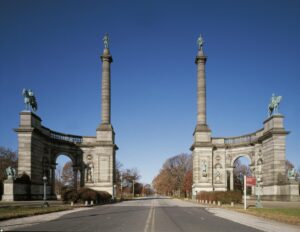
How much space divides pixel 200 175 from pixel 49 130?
2530 cm

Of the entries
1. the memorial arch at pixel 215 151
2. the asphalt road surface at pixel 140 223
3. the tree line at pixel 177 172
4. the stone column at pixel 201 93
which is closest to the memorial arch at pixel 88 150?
the memorial arch at pixel 215 151

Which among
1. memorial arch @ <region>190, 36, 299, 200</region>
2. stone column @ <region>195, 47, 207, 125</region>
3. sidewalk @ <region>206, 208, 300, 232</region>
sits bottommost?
sidewalk @ <region>206, 208, 300, 232</region>

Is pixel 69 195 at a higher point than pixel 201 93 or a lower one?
lower

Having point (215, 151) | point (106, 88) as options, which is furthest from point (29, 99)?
point (215, 151)

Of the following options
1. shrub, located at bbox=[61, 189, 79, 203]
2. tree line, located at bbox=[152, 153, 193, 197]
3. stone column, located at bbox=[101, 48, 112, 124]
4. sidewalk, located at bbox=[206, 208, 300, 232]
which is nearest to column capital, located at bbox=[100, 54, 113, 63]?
stone column, located at bbox=[101, 48, 112, 124]

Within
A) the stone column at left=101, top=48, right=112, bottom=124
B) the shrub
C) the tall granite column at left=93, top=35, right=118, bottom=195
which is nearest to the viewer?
the shrub

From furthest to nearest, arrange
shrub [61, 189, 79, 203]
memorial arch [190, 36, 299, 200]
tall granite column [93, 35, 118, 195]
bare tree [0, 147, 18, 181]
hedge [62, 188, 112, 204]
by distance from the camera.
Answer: bare tree [0, 147, 18, 181]
tall granite column [93, 35, 118, 195]
memorial arch [190, 36, 299, 200]
hedge [62, 188, 112, 204]
shrub [61, 189, 79, 203]

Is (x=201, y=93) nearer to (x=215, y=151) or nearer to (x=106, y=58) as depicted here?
(x=215, y=151)

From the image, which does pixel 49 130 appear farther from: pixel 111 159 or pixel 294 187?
pixel 294 187

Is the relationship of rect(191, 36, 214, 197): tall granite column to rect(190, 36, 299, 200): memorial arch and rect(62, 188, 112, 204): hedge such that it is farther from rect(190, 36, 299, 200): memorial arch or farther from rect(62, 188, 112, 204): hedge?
rect(62, 188, 112, 204): hedge

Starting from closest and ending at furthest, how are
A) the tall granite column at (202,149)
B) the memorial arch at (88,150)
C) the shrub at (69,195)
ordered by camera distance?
the shrub at (69,195)
the memorial arch at (88,150)
the tall granite column at (202,149)

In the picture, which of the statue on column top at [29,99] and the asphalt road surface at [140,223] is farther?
the statue on column top at [29,99]

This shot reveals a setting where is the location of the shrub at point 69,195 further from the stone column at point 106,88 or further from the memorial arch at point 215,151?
the memorial arch at point 215,151

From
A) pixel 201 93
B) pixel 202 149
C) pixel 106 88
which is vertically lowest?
pixel 202 149
